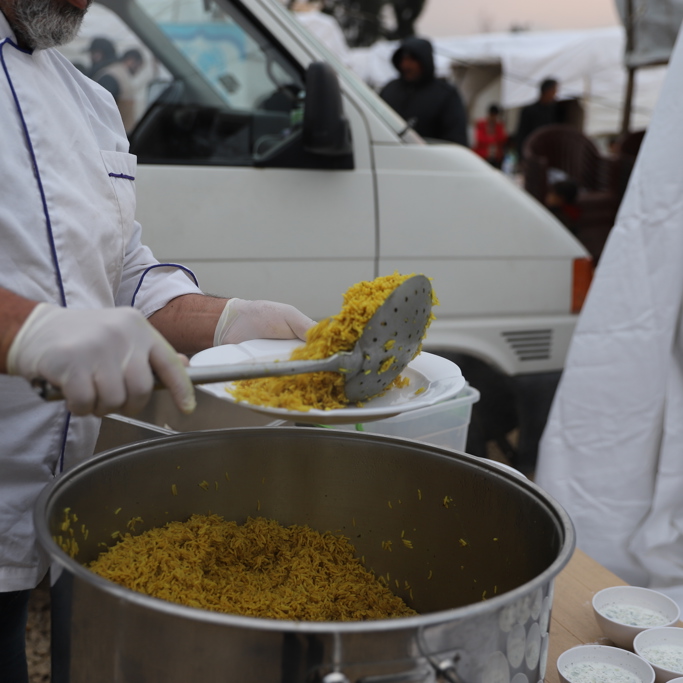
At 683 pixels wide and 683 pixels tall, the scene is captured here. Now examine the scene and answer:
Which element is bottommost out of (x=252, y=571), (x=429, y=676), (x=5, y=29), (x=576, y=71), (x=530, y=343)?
(x=530, y=343)

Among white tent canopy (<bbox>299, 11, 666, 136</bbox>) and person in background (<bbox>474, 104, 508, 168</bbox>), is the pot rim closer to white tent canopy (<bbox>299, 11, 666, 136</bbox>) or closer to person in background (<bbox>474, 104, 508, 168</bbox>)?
person in background (<bbox>474, 104, 508, 168</bbox>)

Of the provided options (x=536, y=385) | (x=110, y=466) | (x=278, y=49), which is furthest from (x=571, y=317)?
(x=110, y=466)

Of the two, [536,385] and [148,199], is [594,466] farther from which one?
[148,199]

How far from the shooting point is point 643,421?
8.61 ft

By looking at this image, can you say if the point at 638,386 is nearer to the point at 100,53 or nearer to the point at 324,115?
the point at 324,115

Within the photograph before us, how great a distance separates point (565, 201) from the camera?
255 inches

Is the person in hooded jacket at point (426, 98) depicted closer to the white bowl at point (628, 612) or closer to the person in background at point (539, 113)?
the white bowl at point (628, 612)

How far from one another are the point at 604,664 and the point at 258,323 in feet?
3.01

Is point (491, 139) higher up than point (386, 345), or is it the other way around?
point (386, 345)

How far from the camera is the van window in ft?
9.05

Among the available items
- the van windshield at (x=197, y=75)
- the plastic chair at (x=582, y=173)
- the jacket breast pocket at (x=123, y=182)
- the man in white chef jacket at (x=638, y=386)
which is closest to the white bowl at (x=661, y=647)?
the man in white chef jacket at (x=638, y=386)

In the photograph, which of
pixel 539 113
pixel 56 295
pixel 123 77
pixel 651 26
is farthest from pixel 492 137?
pixel 56 295

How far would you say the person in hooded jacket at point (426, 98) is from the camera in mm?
5215

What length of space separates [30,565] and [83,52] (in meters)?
2.35
